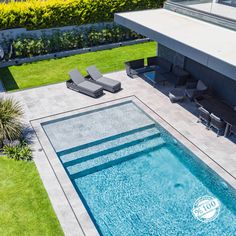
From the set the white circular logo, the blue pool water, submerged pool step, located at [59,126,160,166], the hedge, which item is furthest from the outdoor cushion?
the white circular logo

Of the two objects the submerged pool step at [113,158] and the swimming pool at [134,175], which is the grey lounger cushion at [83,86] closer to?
the swimming pool at [134,175]

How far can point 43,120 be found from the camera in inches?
590

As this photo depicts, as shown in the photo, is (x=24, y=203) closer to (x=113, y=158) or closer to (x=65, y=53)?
(x=113, y=158)

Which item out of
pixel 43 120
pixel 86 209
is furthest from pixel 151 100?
pixel 86 209

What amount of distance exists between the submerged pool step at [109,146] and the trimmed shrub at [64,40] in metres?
11.2

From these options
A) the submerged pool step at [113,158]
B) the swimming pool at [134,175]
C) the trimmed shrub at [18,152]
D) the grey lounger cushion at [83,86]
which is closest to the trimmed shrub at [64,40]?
the grey lounger cushion at [83,86]

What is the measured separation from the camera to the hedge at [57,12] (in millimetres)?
20516

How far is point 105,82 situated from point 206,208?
944cm

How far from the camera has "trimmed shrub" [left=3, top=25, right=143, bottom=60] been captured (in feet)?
69.5

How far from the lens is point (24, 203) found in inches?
414

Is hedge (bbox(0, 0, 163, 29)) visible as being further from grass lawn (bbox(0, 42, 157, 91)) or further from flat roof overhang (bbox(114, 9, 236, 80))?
flat roof overhang (bbox(114, 9, 236, 80))

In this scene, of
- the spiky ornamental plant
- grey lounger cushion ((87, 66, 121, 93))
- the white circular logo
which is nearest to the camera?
the white circular logo

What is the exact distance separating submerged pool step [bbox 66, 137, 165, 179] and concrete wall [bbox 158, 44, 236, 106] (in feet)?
15.0

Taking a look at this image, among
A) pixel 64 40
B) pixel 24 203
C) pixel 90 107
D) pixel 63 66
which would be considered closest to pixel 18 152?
pixel 24 203
